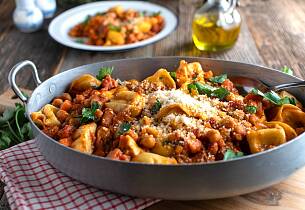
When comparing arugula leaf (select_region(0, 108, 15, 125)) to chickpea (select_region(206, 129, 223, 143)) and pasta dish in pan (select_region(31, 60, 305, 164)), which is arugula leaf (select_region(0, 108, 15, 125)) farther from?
chickpea (select_region(206, 129, 223, 143))

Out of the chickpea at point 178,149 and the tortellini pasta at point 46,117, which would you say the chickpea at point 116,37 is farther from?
the chickpea at point 178,149

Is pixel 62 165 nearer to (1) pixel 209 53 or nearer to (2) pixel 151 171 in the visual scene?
(2) pixel 151 171

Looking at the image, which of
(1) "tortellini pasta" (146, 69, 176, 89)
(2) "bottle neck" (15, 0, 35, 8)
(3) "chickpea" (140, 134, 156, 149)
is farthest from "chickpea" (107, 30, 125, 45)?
(3) "chickpea" (140, 134, 156, 149)

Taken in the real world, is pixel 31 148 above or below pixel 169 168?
below

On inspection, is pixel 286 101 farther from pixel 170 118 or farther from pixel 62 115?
pixel 62 115

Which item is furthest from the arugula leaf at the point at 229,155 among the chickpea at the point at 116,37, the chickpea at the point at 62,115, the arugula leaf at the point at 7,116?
the chickpea at the point at 116,37

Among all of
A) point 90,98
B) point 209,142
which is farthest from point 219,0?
point 209,142
